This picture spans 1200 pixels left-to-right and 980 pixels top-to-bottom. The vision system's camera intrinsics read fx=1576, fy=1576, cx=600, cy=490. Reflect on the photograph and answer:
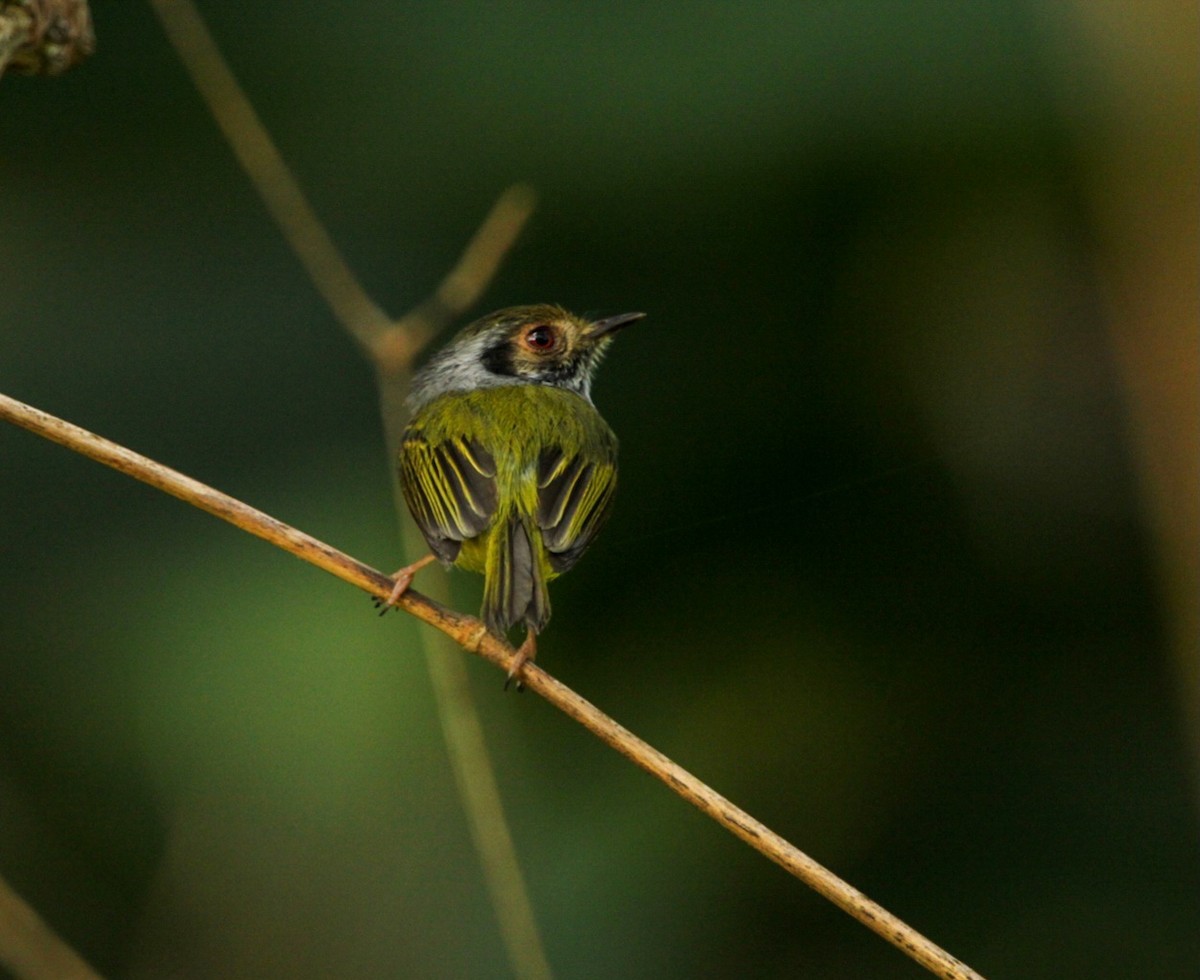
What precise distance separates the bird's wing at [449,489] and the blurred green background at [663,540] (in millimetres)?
384

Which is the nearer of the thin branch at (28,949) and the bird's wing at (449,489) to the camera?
the thin branch at (28,949)

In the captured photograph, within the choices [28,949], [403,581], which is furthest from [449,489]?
[28,949]

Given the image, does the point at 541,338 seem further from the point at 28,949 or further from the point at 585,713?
the point at 28,949

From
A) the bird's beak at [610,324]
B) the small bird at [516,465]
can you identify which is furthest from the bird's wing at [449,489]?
the bird's beak at [610,324]

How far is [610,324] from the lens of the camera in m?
4.16

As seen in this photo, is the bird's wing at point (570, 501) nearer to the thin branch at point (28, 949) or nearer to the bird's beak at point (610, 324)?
the bird's beak at point (610, 324)

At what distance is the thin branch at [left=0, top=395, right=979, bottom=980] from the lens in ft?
7.88

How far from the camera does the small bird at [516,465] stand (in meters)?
3.33

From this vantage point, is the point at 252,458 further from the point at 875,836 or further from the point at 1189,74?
the point at 1189,74

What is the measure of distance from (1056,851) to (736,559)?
1120mm

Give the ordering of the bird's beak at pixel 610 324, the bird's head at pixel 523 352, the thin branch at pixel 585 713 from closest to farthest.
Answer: the thin branch at pixel 585 713
the bird's beak at pixel 610 324
the bird's head at pixel 523 352

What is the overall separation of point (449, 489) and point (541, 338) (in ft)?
3.14

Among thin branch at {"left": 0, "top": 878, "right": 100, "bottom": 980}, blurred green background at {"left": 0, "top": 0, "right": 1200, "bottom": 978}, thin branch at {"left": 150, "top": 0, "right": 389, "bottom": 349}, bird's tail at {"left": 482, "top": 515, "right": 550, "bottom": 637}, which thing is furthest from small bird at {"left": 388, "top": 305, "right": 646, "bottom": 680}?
thin branch at {"left": 0, "top": 878, "right": 100, "bottom": 980}

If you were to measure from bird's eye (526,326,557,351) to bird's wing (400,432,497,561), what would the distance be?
0.67m
